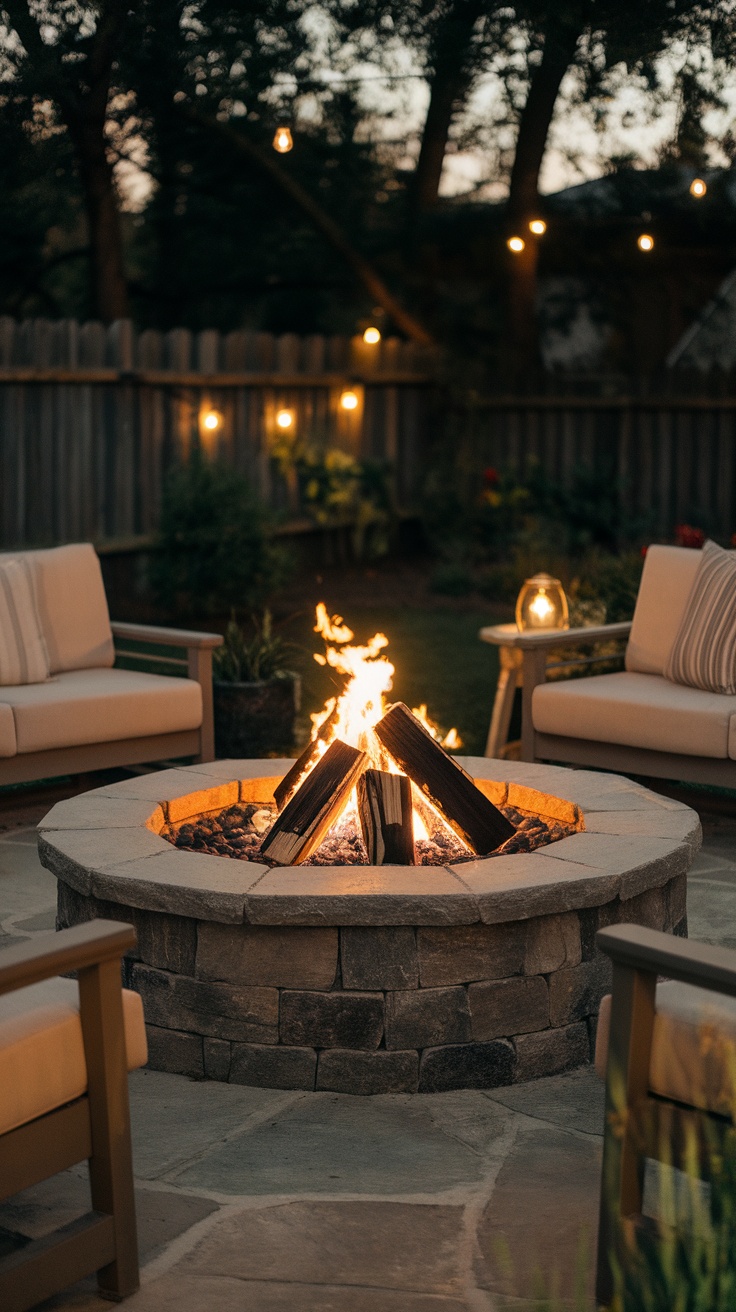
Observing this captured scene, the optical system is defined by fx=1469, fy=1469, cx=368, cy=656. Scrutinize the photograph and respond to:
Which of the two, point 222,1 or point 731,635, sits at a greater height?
point 222,1

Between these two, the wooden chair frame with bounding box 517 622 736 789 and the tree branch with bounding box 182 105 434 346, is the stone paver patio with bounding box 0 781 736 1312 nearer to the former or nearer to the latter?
the wooden chair frame with bounding box 517 622 736 789

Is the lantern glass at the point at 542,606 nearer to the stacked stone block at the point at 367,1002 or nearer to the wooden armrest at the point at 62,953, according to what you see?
the stacked stone block at the point at 367,1002

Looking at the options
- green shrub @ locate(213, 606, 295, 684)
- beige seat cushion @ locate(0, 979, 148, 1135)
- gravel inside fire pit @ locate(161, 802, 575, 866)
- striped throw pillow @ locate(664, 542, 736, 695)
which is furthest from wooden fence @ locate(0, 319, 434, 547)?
beige seat cushion @ locate(0, 979, 148, 1135)

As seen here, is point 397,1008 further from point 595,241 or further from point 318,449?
point 595,241

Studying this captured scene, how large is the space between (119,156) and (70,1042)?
8.44 m

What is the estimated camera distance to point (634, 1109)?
7.95ft

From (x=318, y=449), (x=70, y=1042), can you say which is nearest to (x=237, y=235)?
(x=318, y=449)

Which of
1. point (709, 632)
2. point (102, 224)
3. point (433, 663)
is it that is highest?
point (102, 224)

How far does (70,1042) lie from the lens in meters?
2.42

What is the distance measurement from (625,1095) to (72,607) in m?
4.01

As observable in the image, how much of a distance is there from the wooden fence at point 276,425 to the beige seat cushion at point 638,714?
500cm

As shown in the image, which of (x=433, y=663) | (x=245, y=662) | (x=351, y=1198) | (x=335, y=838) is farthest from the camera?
(x=433, y=663)

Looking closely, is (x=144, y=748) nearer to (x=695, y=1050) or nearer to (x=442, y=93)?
(x=695, y=1050)

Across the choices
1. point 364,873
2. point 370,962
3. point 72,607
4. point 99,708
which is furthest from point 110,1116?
point 72,607
